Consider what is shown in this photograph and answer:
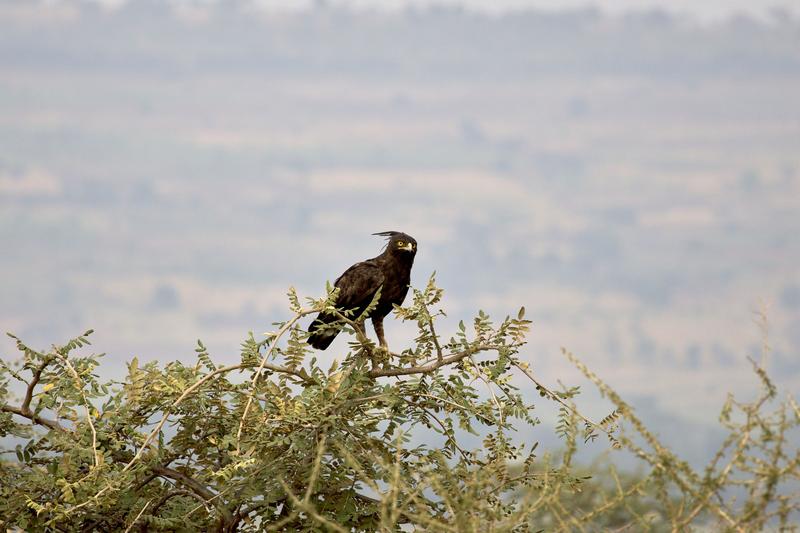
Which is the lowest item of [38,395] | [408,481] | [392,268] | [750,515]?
[750,515]

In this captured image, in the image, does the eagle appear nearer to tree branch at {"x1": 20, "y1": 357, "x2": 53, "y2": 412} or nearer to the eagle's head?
the eagle's head

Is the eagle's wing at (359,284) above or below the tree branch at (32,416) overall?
above

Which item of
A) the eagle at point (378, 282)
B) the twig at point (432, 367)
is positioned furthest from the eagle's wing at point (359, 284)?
the twig at point (432, 367)

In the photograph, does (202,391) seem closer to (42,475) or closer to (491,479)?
(42,475)

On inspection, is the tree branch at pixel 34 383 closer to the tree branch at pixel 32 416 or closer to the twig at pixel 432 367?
the tree branch at pixel 32 416

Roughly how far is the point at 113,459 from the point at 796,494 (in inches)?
175

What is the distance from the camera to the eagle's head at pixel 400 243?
401 inches

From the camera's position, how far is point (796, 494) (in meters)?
5.01

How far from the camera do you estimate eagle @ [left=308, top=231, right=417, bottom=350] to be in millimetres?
9867

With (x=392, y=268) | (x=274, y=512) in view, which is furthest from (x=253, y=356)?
(x=392, y=268)

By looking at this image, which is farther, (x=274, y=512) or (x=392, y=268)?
(x=392, y=268)

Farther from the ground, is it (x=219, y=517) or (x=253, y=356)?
(x=253, y=356)

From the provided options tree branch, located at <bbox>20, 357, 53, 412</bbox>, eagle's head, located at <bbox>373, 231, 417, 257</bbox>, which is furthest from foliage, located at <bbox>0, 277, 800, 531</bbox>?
eagle's head, located at <bbox>373, 231, 417, 257</bbox>

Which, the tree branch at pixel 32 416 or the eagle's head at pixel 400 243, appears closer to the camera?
the tree branch at pixel 32 416
